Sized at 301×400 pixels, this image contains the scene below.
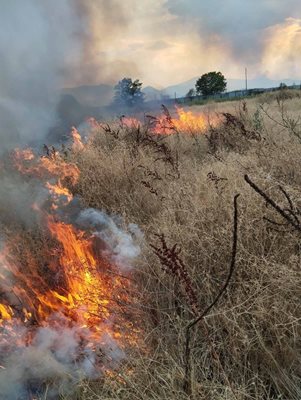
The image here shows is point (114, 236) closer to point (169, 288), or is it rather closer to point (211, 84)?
point (169, 288)

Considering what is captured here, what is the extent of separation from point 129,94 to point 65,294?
8804mm

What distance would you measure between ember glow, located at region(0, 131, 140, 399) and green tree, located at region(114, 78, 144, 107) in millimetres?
5824

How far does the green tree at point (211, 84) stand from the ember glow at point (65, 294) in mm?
48627

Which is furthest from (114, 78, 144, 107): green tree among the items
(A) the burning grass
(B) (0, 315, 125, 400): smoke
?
(B) (0, 315, 125, 400): smoke

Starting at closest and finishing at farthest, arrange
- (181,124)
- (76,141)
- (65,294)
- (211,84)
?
(65,294) < (76,141) < (181,124) < (211,84)

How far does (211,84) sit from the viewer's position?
170 ft

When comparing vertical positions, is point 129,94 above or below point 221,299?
above

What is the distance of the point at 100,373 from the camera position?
3252 millimetres

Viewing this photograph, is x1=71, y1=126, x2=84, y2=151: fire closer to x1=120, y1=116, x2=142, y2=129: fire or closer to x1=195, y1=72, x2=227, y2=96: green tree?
x1=120, y1=116, x2=142, y2=129: fire

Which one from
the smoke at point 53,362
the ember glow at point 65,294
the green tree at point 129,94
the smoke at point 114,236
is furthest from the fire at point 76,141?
the smoke at point 53,362

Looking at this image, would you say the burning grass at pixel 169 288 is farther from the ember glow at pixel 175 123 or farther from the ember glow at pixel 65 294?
the ember glow at pixel 175 123

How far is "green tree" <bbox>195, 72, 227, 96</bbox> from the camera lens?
51531 mm

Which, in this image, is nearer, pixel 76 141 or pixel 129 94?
pixel 76 141

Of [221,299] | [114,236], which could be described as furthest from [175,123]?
[221,299]
